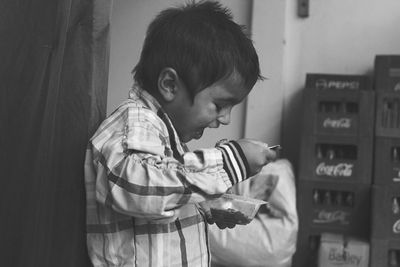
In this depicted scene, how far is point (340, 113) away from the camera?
8.75 ft

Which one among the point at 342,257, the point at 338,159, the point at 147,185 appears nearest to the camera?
the point at 147,185

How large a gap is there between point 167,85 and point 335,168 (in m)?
1.76

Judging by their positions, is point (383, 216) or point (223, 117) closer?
point (223, 117)

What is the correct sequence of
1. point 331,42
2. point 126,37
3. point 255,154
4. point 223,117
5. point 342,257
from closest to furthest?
point 255,154 → point 223,117 → point 342,257 → point 331,42 → point 126,37

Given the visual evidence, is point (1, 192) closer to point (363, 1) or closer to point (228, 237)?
point (228, 237)

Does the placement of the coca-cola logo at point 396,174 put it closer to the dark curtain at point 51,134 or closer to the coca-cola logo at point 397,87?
the coca-cola logo at point 397,87

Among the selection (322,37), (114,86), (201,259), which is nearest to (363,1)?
(322,37)

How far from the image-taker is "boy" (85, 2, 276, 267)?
86 centimetres

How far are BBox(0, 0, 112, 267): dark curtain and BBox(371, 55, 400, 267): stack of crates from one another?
6.04 ft

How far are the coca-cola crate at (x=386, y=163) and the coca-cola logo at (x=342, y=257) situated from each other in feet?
1.14

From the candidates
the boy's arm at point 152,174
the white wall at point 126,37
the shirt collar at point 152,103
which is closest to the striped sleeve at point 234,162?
the boy's arm at point 152,174

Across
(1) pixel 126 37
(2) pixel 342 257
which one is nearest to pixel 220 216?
(2) pixel 342 257

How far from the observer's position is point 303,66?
3.10 m

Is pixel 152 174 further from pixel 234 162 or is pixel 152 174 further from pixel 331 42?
pixel 331 42
